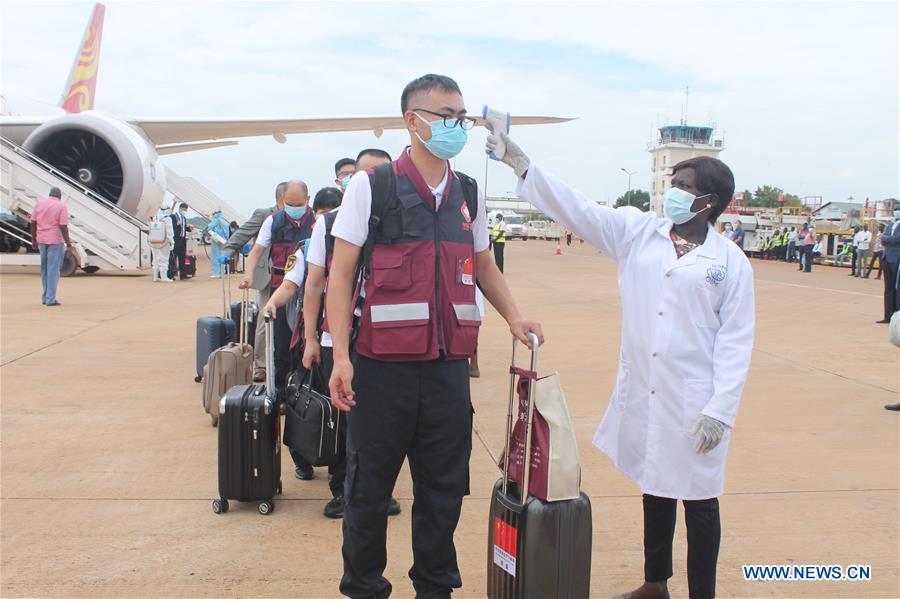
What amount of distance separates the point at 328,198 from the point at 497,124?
245cm

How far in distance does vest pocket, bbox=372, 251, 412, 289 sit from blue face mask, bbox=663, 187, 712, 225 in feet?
3.86

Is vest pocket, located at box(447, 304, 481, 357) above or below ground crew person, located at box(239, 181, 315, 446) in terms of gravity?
below

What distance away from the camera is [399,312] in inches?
105

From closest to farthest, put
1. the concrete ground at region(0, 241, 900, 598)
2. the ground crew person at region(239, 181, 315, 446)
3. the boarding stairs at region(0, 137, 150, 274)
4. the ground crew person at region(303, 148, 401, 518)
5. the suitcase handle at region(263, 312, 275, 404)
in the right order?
1. the concrete ground at region(0, 241, 900, 598)
2. the ground crew person at region(303, 148, 401, 518)
3. the suitcase handle at region(263, 312, 275, 404)
4. the ground crew person at region(239, 181, 315, 446)
5. the boarding stairs at region(0, 137, 150, 274)

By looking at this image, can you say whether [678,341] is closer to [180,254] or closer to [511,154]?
[511,154]

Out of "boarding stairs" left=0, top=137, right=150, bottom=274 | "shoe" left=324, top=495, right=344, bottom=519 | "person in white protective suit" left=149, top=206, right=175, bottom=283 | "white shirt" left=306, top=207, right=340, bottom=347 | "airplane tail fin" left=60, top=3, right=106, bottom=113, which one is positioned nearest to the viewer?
"white shirt" left=306, top=207, right=340, bottom=347

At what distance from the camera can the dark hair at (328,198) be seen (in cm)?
496

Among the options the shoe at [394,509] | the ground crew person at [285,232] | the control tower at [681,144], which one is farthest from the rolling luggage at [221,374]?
the control tower at [681,144]

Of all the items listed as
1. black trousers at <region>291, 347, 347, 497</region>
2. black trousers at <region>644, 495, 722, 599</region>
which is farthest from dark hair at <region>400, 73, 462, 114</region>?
black trousers at <region>644, 495, 722, 599</region>

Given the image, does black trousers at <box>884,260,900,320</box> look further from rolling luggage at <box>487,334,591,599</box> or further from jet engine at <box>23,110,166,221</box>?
jet engine at <box>23,110,166,221</box>

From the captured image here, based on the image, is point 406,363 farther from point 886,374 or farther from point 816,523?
point 886,374

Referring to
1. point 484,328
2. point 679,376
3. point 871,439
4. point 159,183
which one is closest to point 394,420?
point 679,376

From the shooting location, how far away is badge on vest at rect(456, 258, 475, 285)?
2771 mm

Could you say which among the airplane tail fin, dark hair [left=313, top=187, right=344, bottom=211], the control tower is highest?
the control tower
